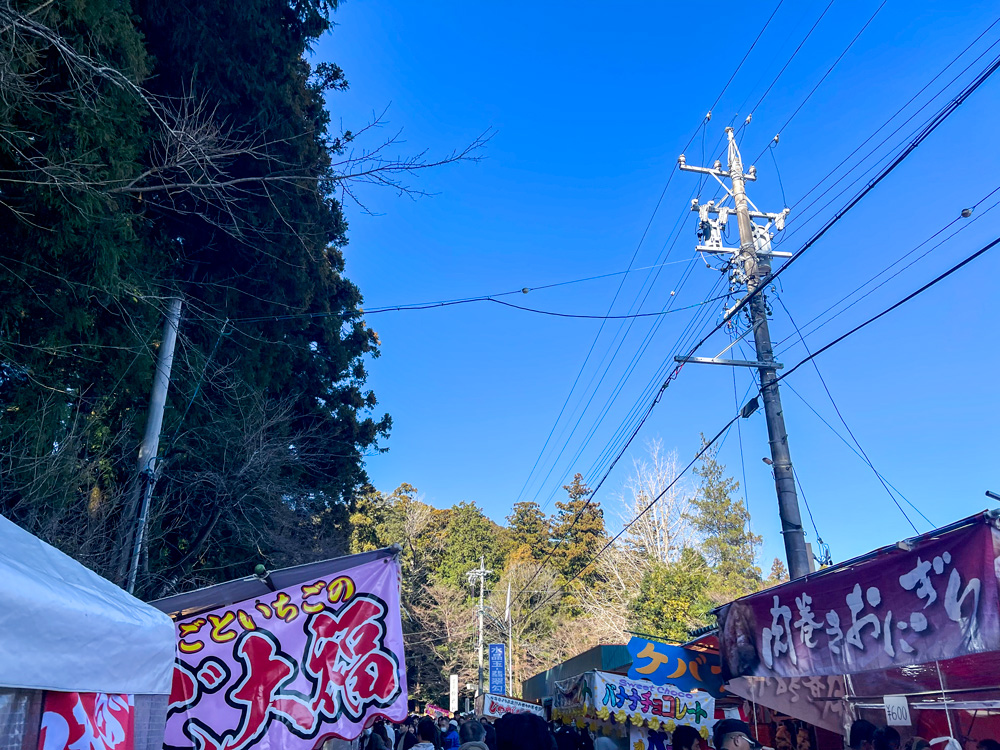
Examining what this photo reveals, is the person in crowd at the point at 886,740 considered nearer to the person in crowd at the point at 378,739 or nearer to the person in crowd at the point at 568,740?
the person in crowd at the point at 568,740

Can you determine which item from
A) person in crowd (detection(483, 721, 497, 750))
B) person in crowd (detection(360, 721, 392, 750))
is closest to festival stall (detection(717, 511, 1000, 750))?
person in crowd (detection(483, 721, 497, 750))

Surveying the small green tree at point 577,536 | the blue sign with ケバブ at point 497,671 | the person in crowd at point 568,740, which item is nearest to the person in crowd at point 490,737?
the person in crowd at point 568,740

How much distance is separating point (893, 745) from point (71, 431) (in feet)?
32.0

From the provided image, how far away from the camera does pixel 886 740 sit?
625cm

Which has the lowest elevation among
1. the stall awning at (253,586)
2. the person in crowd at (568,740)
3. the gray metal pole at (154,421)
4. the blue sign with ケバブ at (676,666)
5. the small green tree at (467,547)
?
the person in crowd at (568,740)

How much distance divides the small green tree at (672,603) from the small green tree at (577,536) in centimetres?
1715

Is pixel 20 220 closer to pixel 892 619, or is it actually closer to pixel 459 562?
pixel 892 619

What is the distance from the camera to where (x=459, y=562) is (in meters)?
49.0

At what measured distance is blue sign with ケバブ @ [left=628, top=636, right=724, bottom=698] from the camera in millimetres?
8969

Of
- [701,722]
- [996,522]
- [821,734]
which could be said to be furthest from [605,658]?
[996,522]

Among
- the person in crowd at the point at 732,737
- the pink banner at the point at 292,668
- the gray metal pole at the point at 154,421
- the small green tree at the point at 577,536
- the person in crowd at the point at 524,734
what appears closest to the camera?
the pink banner at the point at 292,668

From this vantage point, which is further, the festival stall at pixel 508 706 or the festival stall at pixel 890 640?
the festival stall at pixel 508 706

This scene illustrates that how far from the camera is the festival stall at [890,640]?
5176 millimetres

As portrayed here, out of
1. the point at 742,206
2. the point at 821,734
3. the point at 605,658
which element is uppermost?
the point at 742,206
